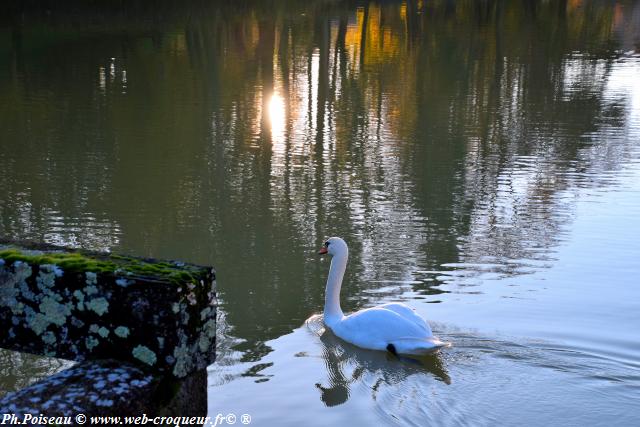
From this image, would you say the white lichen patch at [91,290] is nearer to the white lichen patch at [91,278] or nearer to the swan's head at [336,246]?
the white lichen patch at [91,278]

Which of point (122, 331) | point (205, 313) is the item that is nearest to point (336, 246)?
point (205, 313)

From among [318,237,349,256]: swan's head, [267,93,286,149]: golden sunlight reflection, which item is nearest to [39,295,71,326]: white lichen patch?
[318,237,349,256]: swan's head

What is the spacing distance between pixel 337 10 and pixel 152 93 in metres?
24.2

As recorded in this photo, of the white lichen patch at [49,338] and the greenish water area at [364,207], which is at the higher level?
the white lichen patch at [49,338]

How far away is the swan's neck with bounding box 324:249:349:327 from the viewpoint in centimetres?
707

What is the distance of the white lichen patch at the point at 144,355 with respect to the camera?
7.38 ft

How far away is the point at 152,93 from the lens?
19.2m

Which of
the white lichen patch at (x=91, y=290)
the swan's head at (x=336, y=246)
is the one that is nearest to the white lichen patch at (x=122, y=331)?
the white lichen patch at (x=91, y=290)

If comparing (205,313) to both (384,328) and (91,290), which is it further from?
(384,328)

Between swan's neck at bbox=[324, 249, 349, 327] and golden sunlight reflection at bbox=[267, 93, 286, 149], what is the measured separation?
6620 millimetres

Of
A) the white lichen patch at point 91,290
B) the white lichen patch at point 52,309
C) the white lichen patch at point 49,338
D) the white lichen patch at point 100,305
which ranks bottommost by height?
the white lichen patch at point 49,338

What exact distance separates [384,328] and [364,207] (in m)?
4.17

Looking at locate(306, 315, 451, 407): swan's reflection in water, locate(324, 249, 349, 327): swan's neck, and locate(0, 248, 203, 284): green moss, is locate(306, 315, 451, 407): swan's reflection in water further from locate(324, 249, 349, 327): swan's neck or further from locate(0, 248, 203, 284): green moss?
locate(0, 248, 203, 284): green moss

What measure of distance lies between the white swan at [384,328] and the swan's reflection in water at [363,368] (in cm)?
8
